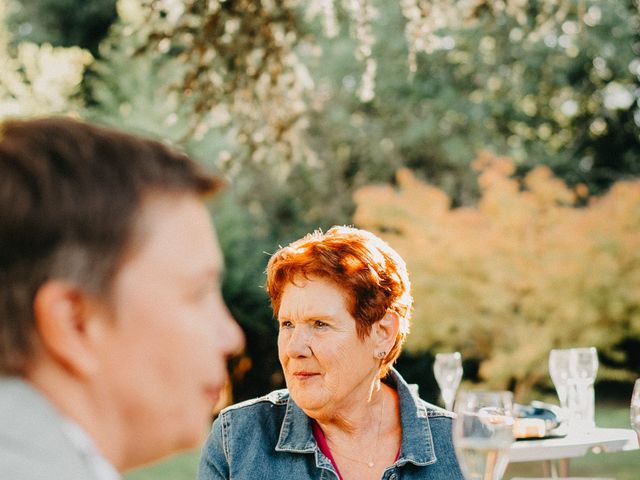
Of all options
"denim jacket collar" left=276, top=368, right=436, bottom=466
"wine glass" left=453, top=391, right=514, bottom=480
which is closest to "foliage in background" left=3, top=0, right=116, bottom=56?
"denim jacket collar" left=276, top=368, right=436, bottom=466

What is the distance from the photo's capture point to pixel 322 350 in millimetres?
2553

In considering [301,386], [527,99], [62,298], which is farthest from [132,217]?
[527,99]

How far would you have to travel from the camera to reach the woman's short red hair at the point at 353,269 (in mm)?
2547

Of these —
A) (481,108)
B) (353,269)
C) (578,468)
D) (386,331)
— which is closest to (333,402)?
(386,331)

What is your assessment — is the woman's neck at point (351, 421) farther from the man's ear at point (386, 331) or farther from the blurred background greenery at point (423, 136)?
the blurred background greenery at point (423, 136)

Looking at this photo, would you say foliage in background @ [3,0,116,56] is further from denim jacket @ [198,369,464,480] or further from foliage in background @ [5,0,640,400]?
denim jacket @ [198,369,464,480]

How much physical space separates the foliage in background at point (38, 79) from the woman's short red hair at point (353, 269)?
26.9 feet

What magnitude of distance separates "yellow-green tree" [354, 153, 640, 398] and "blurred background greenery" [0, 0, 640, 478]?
0.02 metres

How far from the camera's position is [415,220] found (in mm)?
9078

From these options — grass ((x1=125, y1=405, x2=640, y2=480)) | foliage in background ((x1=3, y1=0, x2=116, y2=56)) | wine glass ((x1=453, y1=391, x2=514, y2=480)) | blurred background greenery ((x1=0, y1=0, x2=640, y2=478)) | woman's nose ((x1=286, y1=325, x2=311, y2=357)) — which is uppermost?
foliage in background ((x1=3, y1=0, x2=116, y2=56))

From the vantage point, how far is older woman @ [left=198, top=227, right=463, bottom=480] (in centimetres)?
247

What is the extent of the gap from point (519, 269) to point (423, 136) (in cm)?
381

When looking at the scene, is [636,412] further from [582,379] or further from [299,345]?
[582,379]

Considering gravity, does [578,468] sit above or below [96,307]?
below
